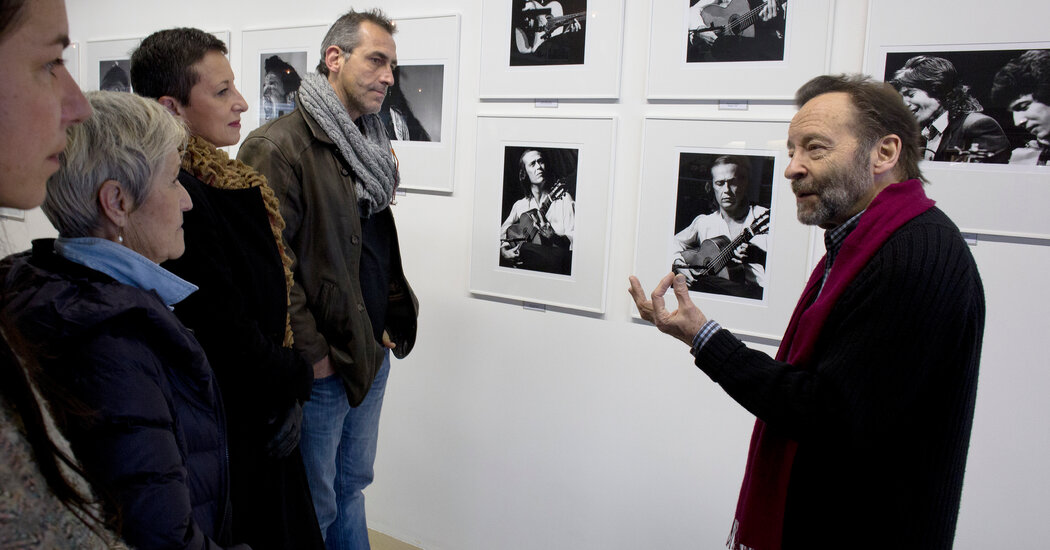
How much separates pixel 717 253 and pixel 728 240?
0.21 feet

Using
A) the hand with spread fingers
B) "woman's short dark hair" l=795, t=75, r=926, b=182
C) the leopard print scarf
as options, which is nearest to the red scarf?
"woman's short dark hair" l=795, t=75, r=926, b=182

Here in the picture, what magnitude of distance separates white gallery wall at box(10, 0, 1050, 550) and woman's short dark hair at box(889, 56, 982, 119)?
5.0 inches

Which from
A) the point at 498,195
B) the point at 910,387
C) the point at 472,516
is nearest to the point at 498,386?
the point at 472,516

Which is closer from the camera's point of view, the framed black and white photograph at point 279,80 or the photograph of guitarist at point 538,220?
the photograph of guitarist at point 538,220

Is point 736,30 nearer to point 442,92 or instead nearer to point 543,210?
point 543,210

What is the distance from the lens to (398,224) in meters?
3.33

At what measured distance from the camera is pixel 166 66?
1.98 m

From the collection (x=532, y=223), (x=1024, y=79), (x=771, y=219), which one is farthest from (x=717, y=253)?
(x=1024, y=79)

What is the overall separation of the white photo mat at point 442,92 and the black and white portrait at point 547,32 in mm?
300

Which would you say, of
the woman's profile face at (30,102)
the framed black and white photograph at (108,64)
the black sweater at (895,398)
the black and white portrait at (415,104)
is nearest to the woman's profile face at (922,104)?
the black sweater at (895,398)

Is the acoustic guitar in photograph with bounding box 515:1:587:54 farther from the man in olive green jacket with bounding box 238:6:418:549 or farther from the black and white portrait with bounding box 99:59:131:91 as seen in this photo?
the black and white portrait with bounding box 99:59:131:91

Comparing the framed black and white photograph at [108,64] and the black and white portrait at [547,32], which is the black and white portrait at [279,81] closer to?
the framed black and white photograph at [108,64]

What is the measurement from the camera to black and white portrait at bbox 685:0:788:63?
2445 millimetres

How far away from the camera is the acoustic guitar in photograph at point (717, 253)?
2566mm
